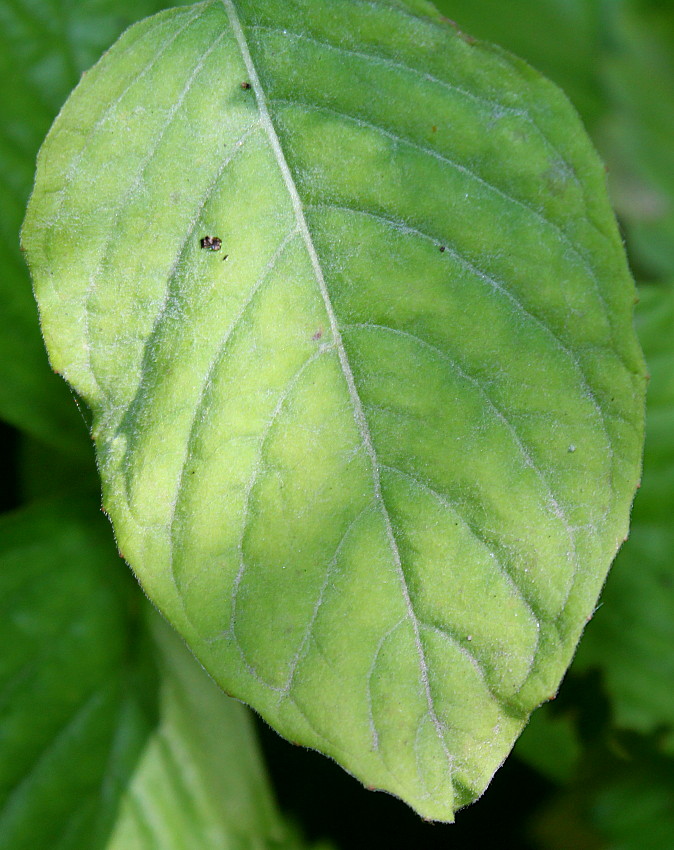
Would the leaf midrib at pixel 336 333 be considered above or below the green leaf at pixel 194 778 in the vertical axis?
above

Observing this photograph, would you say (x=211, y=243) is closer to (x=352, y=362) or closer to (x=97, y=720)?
(x=352, y=362)

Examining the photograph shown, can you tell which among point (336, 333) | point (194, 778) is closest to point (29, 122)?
point (336, 333)

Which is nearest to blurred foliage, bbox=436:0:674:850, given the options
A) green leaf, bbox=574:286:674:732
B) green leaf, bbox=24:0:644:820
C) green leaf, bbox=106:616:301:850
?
green leaf, bbox=574:286:674:732

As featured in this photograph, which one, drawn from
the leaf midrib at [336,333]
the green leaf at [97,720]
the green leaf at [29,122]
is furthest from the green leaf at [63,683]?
the leaf midrib at [336,333]

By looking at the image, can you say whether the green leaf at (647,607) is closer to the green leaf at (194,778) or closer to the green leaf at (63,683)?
the green leaf at (194,778)

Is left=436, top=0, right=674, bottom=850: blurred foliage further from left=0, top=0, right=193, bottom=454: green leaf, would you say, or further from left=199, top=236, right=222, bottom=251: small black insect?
left=199, top=236, right=222, bottom=251: small black insect

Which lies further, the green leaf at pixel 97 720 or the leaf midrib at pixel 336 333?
the green leaf at pixel 97 720

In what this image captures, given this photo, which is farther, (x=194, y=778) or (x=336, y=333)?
(x=194, y=778)
